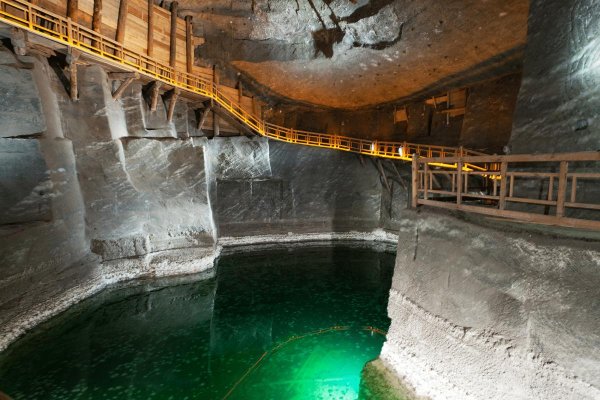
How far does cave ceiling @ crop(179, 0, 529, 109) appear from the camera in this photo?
44.0 ft

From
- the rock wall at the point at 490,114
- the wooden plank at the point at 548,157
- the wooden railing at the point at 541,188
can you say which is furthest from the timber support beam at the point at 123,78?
the rock wall at the point at 490,114

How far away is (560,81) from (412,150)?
13940mm

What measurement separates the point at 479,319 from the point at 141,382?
7.09 meters

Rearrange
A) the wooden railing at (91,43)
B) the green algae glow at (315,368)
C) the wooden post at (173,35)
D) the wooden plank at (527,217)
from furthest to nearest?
the wooden post at (173,35), the wooden railing at (91,43), the green algae glow at (315,368), the wooden plank at (527,217)

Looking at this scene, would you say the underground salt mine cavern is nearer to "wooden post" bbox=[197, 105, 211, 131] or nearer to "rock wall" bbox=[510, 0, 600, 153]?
"rock wall" bbox=[510, 0, 600, 153]

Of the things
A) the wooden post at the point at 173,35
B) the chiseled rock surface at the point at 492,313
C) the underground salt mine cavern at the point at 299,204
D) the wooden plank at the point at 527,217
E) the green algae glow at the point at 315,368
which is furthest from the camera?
the wooden post at the point at 173,35

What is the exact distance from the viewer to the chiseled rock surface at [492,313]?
349 centimetres

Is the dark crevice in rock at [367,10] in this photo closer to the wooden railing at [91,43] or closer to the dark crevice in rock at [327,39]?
the dark crevice in rock at [327,39]

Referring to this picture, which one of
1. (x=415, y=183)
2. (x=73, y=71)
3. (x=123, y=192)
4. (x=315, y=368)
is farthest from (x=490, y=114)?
(x=73, y=71)

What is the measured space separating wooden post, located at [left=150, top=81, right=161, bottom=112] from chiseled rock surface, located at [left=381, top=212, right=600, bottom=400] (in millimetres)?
12281

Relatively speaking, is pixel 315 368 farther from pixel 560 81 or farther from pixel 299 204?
pixel 299 204

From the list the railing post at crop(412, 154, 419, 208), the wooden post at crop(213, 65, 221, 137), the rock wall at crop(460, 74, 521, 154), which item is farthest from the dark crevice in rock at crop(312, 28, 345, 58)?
the railing post at crop(412, 154, 419, 208)

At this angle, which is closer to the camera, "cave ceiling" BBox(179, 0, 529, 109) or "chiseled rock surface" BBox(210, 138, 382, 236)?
"cave ceiling" BBox(179, 0, 529, 109)

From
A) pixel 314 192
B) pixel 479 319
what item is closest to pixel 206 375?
pixel 479 319
